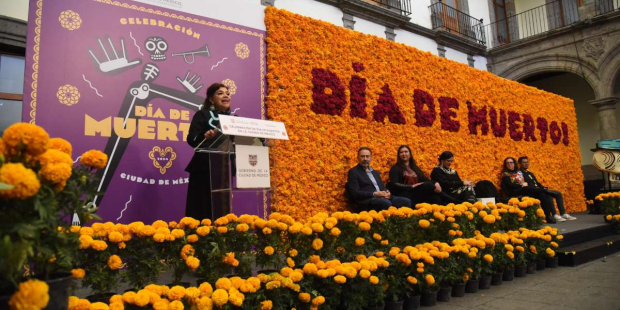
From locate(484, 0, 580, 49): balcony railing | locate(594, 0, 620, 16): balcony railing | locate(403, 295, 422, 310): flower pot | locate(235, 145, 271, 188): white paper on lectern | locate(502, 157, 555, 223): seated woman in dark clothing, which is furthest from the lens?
locate(484, 0, 580, 49): balcony railing

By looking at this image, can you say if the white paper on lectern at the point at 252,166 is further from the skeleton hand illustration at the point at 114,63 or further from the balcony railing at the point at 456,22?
the balcony railing at the point at 456,22

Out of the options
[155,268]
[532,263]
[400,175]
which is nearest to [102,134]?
[155,268]

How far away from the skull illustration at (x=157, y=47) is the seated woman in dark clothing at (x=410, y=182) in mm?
3130

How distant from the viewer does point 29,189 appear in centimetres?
104

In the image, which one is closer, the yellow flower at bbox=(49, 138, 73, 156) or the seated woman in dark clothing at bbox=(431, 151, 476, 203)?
the yellow flower at bbox=(49, 138, 73, 156)

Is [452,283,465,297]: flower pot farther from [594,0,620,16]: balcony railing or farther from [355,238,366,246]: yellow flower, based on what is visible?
[594,0,620,16]: balcony railing

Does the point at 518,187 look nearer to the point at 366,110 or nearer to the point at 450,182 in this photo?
the point at 450,182

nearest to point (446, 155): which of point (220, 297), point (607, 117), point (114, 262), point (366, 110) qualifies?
point (366, 110)

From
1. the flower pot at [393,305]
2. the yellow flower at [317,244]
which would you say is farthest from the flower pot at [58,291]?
the flower pot at [393,305]

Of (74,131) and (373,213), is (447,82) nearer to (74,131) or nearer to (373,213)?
(373,213)

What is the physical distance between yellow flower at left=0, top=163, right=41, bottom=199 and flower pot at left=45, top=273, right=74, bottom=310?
33cm

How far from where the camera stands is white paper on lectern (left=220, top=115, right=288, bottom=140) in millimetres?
2668

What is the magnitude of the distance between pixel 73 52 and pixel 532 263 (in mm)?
4382

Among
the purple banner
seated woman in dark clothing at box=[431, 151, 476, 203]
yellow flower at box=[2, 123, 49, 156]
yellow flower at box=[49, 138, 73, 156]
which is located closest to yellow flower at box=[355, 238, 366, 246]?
the purple banner
